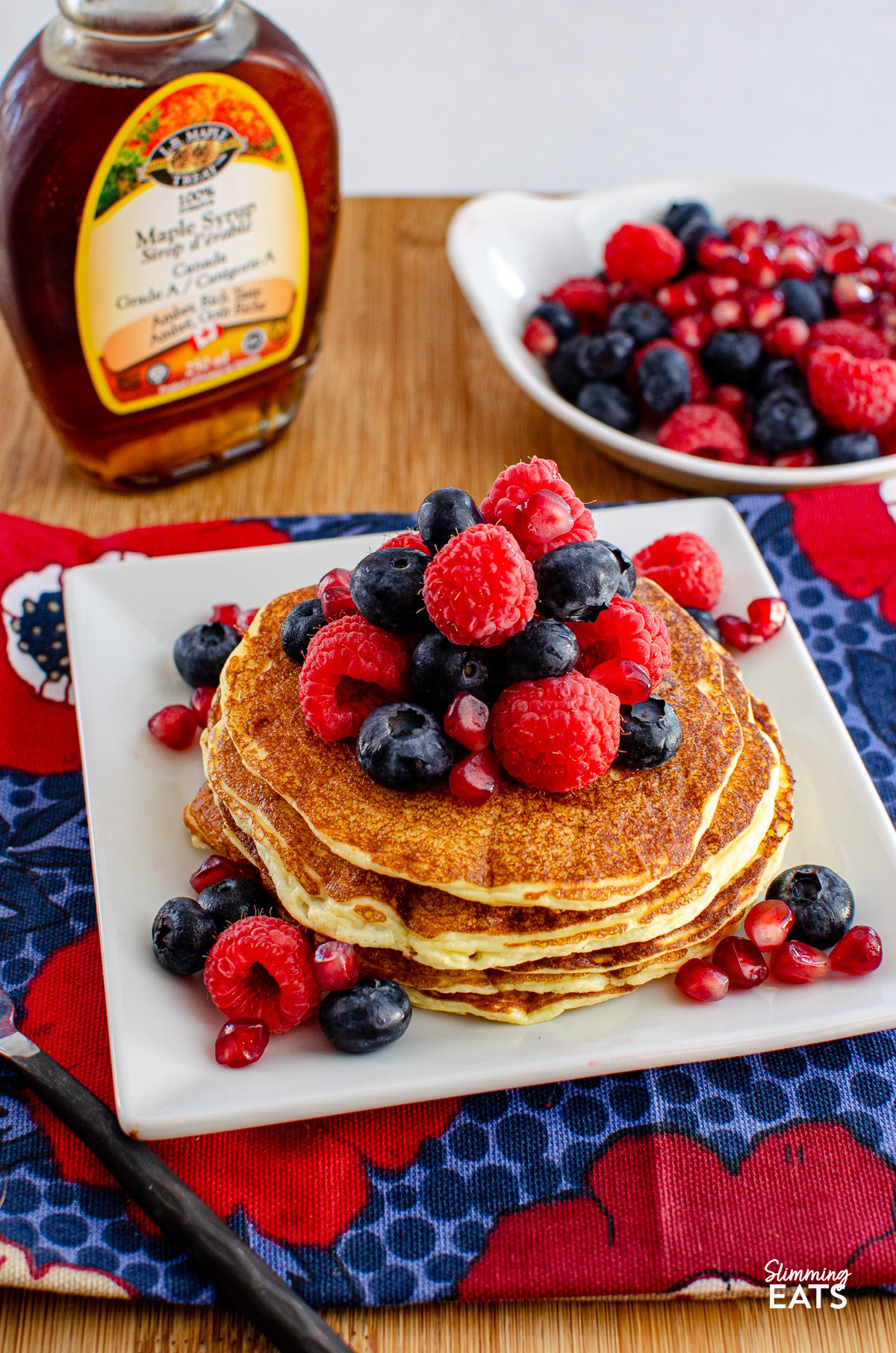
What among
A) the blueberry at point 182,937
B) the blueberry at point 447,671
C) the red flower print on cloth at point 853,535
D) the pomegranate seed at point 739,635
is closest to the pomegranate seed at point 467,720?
the blueberry at point 447,671

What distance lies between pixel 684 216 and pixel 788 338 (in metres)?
0.48

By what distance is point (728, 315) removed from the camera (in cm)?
238

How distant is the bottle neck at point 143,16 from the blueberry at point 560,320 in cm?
89

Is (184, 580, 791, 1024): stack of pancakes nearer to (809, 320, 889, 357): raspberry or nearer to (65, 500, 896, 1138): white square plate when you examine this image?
(65, 500, 896, 1138): white square plate

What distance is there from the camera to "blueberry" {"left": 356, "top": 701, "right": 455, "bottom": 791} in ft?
4.28

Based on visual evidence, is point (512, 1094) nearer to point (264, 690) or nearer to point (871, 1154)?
point (871, 1154)

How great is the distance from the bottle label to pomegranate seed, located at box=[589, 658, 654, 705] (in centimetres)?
114

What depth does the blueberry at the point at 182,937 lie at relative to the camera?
134 centimetres

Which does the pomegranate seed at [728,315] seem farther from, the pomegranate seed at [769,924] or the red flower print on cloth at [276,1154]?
the red flower print on cloth at [276,1154]

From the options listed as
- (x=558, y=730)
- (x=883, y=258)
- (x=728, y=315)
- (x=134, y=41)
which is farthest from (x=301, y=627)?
(x=883, y=258)

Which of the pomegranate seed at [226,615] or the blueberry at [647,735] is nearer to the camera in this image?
the blueberry at [647,735]

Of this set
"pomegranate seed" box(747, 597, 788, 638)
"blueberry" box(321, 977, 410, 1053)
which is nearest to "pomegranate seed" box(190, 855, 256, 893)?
"blueberry" box(321, 977, 410, 1053)

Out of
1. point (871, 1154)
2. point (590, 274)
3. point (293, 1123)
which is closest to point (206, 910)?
point (293, 1123)

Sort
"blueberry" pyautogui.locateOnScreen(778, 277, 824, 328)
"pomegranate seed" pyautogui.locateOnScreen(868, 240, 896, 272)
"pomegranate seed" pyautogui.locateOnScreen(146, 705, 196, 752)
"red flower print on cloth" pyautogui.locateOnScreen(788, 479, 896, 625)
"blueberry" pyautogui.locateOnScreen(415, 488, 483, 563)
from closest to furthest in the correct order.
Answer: "blueberry" pyautogui.locateOnScreen(415, 488, 483, 563)
"pomegranate seed" pyautogui.locateOnScreen(146, 705, 196, 752)
"red flower print on cloth" pyautogui.locateOnScreen(788, 479, 896, 625)
"blueberry" pyautogui.locateOnScreen(778, 277, 824, 328)
"pomegranate seed" pyautogui.locateOnScreen(868, 240, 896, 272)
